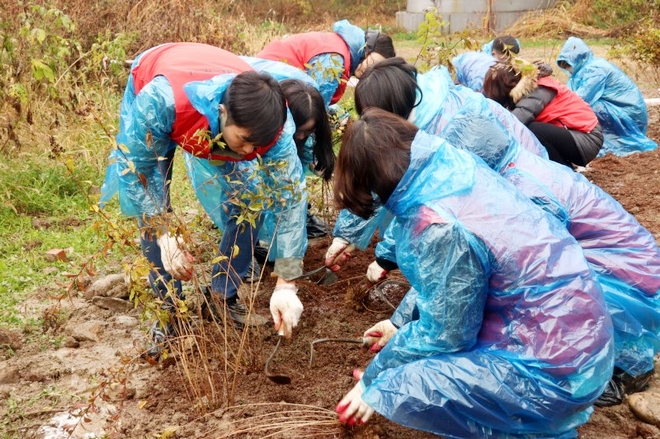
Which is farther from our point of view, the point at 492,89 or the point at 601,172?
the point at 601,172

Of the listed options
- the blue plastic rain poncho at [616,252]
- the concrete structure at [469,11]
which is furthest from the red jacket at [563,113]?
the concrete structure at [469,11]

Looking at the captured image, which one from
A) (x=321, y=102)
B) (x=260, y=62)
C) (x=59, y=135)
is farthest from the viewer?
(x=59, y=135)

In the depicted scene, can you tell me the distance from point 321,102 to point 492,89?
1947 millimetres

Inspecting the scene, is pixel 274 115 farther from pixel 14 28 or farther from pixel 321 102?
pixel 14 28

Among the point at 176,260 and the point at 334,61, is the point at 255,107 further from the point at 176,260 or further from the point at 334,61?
the point at 334,61

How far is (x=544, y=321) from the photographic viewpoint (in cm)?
211

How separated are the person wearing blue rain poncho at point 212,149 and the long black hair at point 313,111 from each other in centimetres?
19

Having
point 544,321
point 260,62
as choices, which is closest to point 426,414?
point 544,321

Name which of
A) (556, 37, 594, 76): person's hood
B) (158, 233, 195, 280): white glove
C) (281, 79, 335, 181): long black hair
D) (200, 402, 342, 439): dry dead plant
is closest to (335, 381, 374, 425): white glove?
(200, 402, 342, 439): dry dead plant

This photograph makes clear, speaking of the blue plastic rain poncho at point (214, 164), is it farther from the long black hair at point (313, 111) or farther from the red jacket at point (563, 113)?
the red jacket at point (563, 113)

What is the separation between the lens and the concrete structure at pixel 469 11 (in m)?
16.0

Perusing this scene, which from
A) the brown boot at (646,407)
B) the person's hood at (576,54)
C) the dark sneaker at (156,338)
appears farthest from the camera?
the person's hood at (576,54)

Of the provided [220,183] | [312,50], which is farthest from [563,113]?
[220,183]

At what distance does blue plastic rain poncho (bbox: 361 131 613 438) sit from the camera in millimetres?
2074
